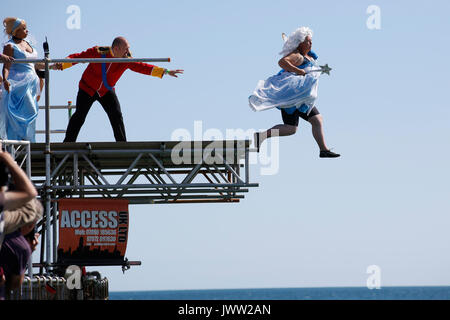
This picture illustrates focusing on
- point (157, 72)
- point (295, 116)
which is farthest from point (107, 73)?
point (295, 116)

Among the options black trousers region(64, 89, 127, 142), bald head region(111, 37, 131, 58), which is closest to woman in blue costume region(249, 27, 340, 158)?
bald head region(111, 37, 131, 58)

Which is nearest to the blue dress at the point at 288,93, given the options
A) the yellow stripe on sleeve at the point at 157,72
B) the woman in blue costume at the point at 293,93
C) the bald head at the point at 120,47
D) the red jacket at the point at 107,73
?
the woman in blue costume at the point at 293,93

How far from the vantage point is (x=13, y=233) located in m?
6.76

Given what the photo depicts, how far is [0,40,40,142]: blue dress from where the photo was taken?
12.7 m

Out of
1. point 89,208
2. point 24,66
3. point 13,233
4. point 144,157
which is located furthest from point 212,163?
point 13,233

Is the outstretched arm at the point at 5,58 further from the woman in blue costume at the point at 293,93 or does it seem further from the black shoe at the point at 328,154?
the black shoe at the point at 328,154

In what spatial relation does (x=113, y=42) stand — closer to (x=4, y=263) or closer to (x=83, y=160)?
(x=83, y=160)

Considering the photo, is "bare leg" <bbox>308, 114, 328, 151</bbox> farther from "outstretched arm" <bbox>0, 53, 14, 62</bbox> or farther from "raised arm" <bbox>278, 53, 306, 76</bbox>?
"outstretched arm" <bbox>0, 53, 14, 62</bbox>

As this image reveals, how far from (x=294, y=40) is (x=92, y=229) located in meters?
4.09

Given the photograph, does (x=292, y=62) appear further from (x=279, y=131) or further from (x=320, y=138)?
(x=320, y=138)

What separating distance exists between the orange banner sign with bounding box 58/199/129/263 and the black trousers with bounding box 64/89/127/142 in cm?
102

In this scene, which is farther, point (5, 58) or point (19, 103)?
A: point (19, 103)

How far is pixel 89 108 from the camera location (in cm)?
1332

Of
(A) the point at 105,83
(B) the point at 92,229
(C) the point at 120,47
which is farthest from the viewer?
(B) the point at 92,229
